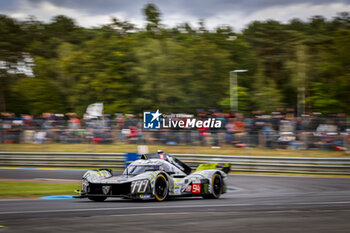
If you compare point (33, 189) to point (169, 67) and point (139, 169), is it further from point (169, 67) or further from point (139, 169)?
point (169, 67)

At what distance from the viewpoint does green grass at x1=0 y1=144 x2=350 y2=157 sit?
784 inches

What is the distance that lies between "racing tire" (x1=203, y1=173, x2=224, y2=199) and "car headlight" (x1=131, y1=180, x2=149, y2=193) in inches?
94.2

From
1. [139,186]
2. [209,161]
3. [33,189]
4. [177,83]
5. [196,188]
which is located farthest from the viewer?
[177,83]

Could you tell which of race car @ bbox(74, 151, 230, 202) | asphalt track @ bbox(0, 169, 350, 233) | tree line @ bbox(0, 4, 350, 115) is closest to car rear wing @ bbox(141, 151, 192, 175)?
race car @ bbox(74, 151, 230, 202)

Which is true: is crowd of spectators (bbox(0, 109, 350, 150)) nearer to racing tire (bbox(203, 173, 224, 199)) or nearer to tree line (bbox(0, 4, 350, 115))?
racing tire (bbox(203, 173, 224, 199))

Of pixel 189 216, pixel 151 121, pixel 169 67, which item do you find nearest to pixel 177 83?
pixel 169 67

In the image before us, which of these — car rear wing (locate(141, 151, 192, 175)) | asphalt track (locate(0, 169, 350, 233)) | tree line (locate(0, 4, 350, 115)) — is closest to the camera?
asphalt track (locate(0, 169, 350, 233))

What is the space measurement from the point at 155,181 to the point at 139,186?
0.44m

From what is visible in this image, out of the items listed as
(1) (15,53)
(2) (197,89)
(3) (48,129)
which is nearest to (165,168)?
(3) (48,129)

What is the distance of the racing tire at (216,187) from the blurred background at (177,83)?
25.4 ft

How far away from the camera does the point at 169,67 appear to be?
122ft

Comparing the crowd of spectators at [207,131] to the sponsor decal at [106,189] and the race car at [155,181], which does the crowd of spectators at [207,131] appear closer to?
the race car at [155,181]

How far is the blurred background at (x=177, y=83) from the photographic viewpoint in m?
21.1

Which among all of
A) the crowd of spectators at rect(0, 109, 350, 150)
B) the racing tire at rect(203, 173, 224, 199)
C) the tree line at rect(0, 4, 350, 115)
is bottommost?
the racing tire at rect(203, 173, 224, 199)
